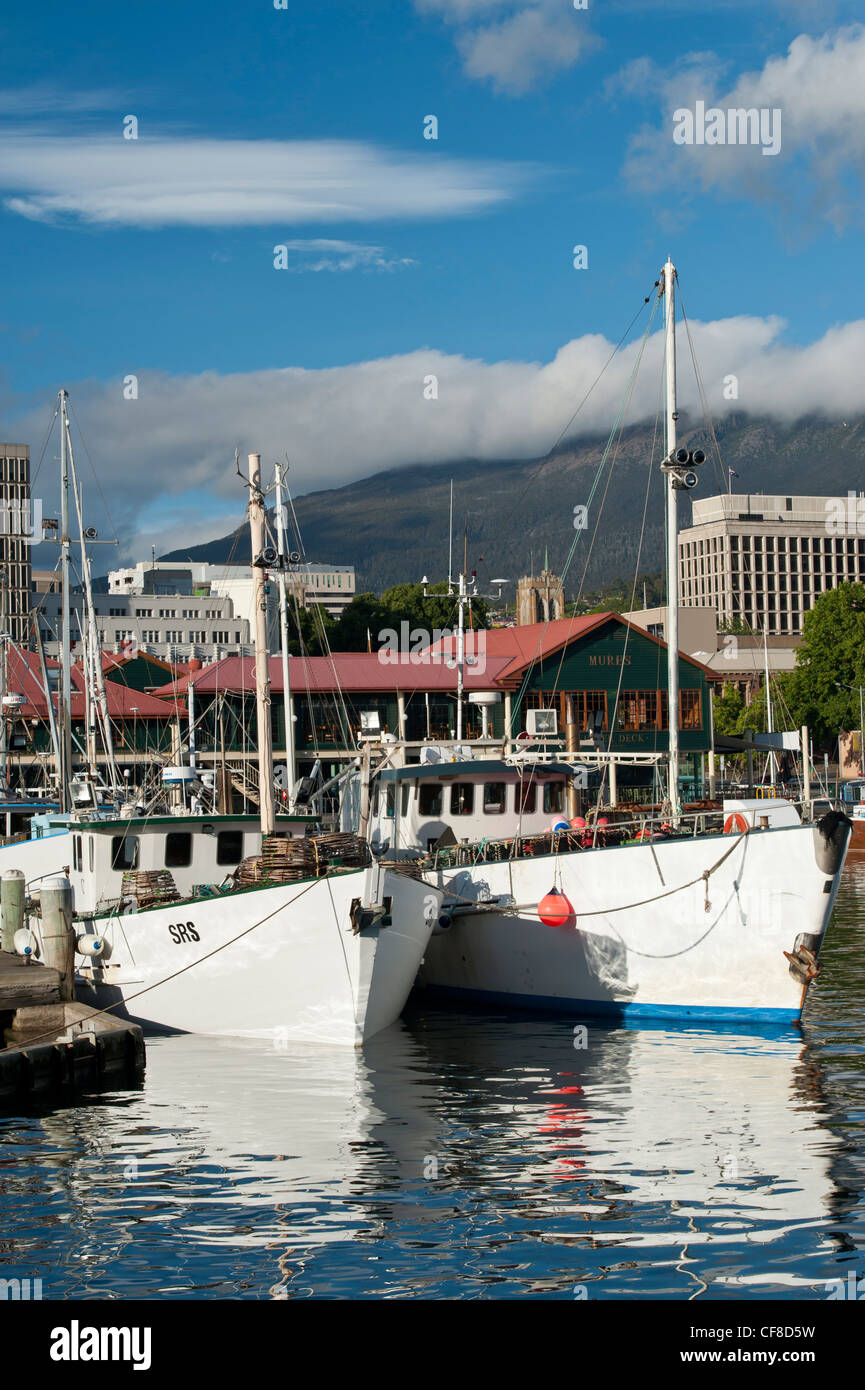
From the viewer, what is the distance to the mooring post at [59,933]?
24.1 m

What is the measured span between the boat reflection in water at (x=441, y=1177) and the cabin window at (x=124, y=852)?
5.34 m

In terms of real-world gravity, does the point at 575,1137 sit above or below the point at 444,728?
below

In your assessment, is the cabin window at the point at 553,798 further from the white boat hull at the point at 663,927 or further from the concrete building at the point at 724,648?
the concrete building at the point at 724,648

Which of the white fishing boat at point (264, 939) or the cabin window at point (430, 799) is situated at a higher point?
the cabin window at point (430, 799)

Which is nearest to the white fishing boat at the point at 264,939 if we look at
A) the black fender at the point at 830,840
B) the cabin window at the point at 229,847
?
the cabin window at the point at 229,847

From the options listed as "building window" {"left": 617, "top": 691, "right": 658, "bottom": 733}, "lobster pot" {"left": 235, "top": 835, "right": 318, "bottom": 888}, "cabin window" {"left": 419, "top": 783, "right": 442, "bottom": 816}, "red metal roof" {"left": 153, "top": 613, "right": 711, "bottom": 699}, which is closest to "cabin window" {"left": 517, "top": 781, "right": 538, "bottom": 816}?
"cabin window" {"left": 419, "top": 783, "right": 442, "bottom": 816}

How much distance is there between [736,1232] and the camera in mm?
13836

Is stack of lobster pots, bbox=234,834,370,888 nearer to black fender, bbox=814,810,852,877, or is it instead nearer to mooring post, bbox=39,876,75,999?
mooring post, bbox=39,876,75,999

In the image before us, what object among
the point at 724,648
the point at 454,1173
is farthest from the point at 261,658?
the point at 724,648

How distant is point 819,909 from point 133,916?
11396mm

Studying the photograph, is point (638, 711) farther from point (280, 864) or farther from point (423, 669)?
point (280, 864)
